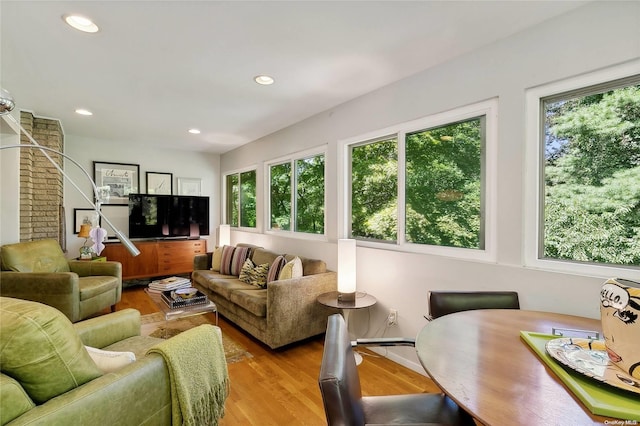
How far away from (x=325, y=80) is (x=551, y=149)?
1770 mm

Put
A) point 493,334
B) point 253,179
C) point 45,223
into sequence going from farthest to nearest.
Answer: point 253,179 < point 45,223 < point 493,334

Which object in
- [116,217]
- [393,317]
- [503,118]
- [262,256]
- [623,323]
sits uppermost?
[503,118]

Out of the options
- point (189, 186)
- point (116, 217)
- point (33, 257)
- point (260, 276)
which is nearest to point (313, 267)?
point (260, 276)

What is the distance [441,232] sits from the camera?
2463 millimetres

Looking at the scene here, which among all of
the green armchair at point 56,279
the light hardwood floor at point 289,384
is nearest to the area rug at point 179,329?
the light hardwood floor at point 289,384

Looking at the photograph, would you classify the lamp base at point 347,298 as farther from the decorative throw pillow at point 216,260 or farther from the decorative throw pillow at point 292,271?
the decorative throw pillow at point 216,260

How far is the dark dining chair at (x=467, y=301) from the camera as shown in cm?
175

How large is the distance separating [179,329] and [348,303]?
2.00 meters

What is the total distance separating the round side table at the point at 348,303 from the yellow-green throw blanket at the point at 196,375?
1168 mm

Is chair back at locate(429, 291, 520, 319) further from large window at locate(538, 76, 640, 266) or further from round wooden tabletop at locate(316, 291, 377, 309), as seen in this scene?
round wooden tabletop at locate(316, 291, 377, 309)

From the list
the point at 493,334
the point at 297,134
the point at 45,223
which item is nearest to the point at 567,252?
the point at 493,334

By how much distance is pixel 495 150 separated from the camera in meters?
2.09

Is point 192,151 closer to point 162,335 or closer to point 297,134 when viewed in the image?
point 297,134

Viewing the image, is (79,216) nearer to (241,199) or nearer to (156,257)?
(156,257)
